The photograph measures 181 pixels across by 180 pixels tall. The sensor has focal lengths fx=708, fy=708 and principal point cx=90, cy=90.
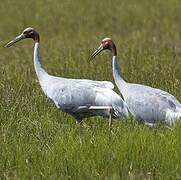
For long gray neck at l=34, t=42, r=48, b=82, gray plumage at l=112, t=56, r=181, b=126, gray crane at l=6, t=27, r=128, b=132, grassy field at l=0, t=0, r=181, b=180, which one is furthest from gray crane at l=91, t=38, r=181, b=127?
long gray neck at l=34, t=42, r=48, b=82

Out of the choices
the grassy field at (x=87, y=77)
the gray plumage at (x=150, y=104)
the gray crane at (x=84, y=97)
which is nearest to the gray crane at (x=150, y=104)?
the gray plumage at (x=150, y=104)

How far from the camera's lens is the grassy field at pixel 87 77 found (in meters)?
5.55

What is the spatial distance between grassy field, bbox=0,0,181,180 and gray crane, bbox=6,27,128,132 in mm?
166

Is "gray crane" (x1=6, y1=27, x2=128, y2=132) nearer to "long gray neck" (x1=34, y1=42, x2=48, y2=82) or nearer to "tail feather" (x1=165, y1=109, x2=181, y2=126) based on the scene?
"long gray neck" (x1=34, y1=42, x2=48, y2=82)

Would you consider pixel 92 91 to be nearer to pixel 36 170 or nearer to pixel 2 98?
pixel 2 98

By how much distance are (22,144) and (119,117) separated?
152 centimetres

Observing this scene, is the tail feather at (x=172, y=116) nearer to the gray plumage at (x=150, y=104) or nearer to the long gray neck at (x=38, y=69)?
the gray plumage at (x=150, y=104)

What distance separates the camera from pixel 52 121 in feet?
24.6

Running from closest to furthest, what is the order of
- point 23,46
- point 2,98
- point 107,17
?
1. point 2,98
2. point 23,46
3. point 107,17

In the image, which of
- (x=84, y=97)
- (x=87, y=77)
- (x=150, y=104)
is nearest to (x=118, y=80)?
(x=84, y=97)

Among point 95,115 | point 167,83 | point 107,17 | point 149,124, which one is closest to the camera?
point 149,124

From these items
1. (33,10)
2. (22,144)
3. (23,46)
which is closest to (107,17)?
(33,10)

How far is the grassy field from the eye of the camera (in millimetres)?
5547

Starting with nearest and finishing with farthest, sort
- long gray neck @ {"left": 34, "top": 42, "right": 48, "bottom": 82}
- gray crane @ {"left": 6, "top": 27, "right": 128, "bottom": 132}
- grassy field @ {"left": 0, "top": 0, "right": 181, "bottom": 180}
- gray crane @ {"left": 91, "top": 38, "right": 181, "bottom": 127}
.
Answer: grassy field @ {"left": 0, "top": 0, "right": 181, "bottom": 180} < gray crane @ {"left": 91, "top": 38, "right": 181, "bottom": 127} < gray crane @ {"left": 6, "top": 27, "right": 128, "bottom": 132} < long gray neck @ {"left": 34, "top": 42, "right": 48, "bottom": 82}
